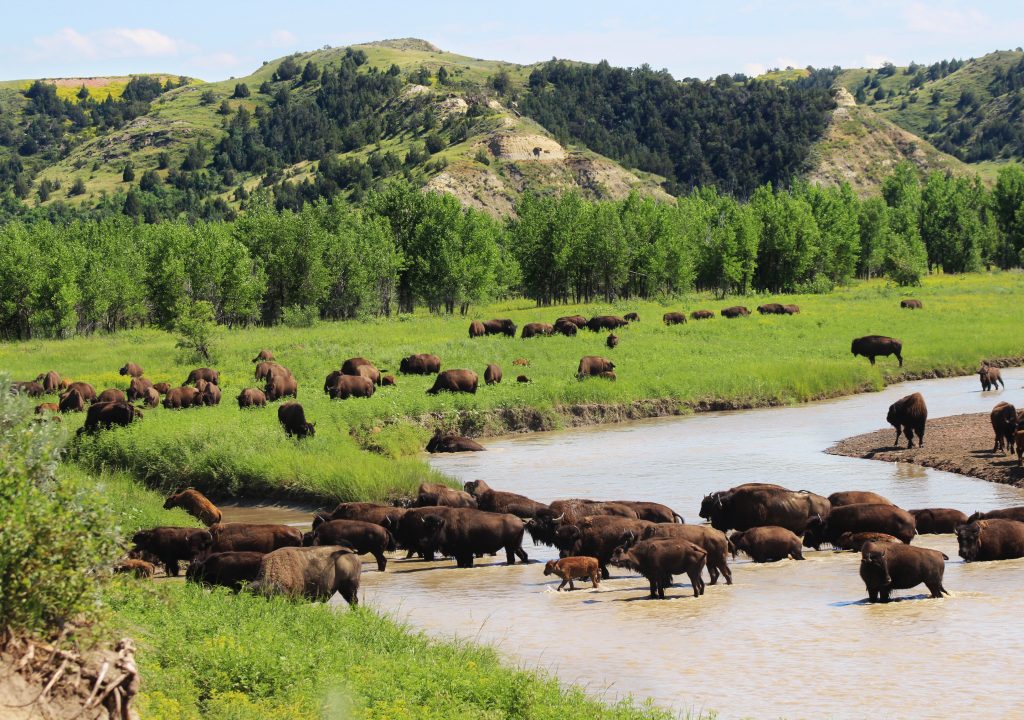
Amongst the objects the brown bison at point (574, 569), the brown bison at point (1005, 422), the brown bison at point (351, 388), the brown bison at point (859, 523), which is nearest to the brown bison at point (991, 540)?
the brown bison at point (859, 523)

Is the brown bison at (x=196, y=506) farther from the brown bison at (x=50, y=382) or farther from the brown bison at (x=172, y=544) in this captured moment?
the brown bison at (x=50, y=382)

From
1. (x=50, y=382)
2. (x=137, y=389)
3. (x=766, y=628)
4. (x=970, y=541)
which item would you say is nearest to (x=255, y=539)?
(x=766, y=628)

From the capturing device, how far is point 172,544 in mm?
17875

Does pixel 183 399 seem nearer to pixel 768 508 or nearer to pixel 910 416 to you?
pixel 910 416

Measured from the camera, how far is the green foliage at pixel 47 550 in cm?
902

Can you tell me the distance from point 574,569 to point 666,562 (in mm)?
1545

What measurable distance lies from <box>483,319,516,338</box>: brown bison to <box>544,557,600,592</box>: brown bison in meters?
39.4

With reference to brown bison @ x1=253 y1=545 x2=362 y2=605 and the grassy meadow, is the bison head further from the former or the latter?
the grassy meadow

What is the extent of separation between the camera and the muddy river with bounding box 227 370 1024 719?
36.8 ft

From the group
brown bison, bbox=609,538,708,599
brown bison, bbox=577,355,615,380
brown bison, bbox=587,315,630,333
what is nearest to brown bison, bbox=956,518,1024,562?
brown bison, bbox=609,538,708,599

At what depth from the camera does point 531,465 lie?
28.9 meters

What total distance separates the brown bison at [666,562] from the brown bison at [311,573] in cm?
389

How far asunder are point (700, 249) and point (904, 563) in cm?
8402

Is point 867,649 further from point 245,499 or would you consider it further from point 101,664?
point 245,499
